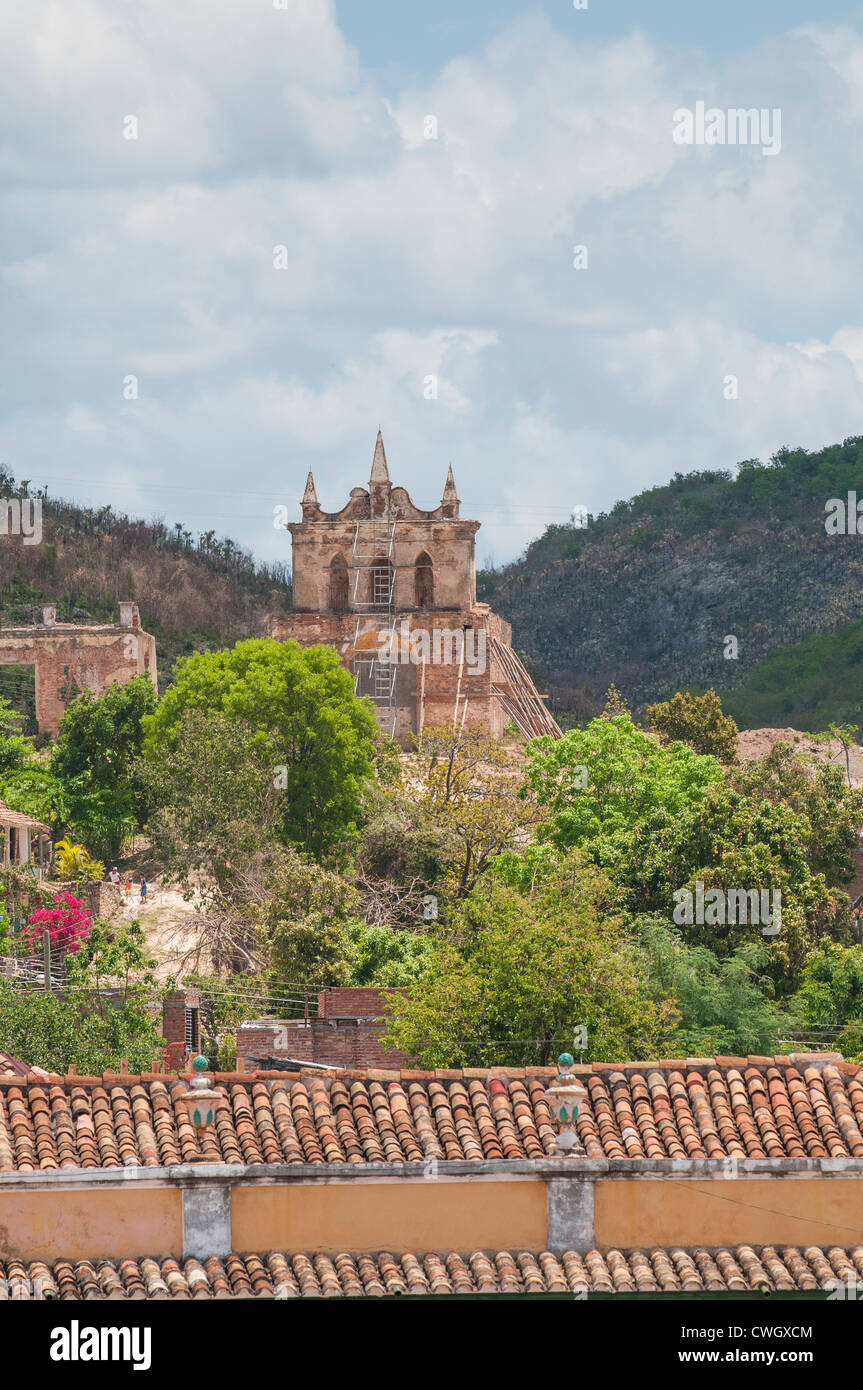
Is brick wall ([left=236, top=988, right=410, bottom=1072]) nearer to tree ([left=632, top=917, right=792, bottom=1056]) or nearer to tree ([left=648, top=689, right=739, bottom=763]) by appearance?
tree ([left=632, top=917, right=792, bottom=1056])

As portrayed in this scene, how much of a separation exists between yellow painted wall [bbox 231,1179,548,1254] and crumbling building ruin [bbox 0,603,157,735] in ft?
137

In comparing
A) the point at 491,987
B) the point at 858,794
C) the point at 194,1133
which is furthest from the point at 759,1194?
the point at 858,794

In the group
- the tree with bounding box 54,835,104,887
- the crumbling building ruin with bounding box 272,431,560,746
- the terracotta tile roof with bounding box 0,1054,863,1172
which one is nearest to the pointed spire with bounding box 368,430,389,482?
the crumbling building ruin with bounding box 272,431,560,746

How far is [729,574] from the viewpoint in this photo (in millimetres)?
109938

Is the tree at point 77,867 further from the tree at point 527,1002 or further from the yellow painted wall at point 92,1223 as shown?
the yellow painted wall at point 92,1223

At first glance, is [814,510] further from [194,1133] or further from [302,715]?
[194,1133]

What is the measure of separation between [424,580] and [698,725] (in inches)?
342

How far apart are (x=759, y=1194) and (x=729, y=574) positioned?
300ft

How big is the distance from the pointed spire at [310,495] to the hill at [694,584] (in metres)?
33.5

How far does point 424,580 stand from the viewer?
6147 cm

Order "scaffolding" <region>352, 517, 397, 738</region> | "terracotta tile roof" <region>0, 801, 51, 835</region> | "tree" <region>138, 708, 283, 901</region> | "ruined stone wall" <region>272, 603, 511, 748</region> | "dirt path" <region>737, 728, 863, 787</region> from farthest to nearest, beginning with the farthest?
"dirt path" <region>737, 728, 863, 787</region>, "scaffolding" <region>352, 517, 397, 738</region>, "ruined stone wall" <region>272, 603, 511, 748</region>, "terracotta tile roof" <region>0, 801, 51, 835</region>, "tree" <region>138, 708, 283, 901</region>

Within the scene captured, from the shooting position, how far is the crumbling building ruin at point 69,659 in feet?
199

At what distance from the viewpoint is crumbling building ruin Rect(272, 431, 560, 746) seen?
2287 inches
